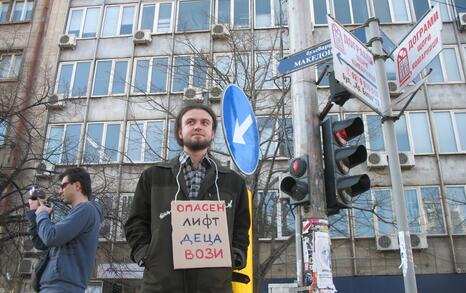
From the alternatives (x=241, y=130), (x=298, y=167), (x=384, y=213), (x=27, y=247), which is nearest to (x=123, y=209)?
(x=27, y=247)

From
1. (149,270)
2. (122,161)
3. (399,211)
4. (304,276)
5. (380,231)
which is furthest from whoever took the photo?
(122,161)

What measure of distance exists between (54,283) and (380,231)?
1645 centimetres

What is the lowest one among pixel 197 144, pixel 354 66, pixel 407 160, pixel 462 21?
pixel 197 144

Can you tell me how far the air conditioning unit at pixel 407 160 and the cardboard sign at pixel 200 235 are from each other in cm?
1701

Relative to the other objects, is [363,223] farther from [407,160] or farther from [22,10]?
[22,10]

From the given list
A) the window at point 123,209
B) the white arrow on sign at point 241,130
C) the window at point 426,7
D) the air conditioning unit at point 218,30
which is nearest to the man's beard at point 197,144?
the white arrow on sign at point 241,130

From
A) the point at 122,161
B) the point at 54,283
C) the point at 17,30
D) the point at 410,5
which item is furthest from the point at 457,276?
the point at 17,30

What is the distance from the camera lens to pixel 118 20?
23.6 m

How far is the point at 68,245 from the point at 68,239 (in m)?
0.12

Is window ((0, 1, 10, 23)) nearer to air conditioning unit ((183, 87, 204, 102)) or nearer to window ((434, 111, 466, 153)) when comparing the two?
air conditioning unit ((183, 87, 204, 102))

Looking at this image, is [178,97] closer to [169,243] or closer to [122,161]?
[122,161]

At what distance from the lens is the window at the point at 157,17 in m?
23.1

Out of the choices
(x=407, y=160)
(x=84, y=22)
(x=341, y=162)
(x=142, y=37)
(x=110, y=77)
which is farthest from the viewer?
(x=84, y=22)

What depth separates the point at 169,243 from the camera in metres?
2.83
